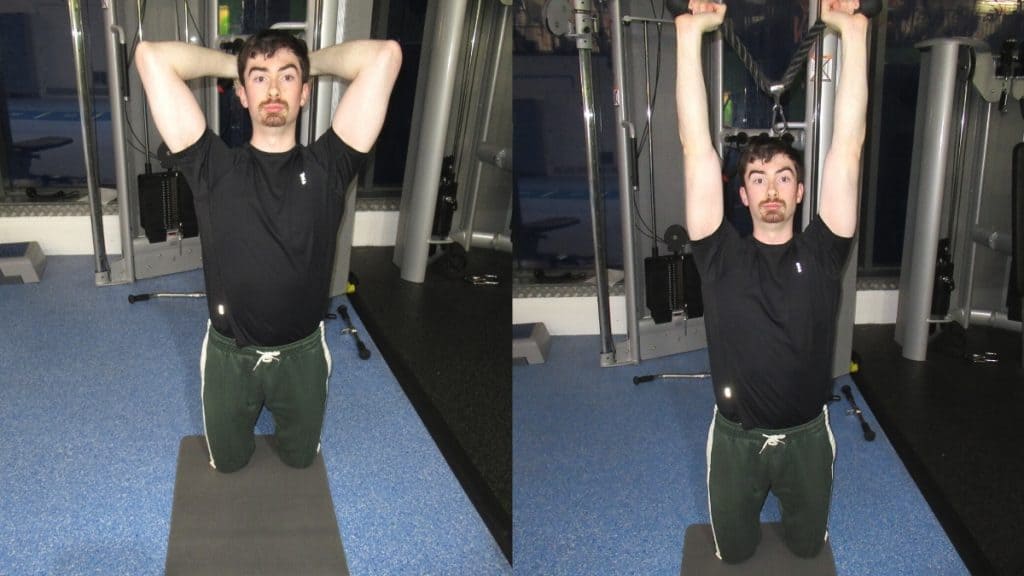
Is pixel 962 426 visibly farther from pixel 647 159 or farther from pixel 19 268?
pixel 19 268

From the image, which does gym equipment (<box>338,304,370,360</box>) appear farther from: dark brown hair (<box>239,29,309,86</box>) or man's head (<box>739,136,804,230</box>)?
man's head (<box>739,136,804,230</box>)

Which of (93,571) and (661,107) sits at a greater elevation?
(661,107)

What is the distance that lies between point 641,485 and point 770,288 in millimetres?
1239

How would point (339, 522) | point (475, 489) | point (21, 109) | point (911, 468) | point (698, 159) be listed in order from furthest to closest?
point (21, 109) → point (911, 468) → point (475, 489) → point (339, 522) → point (698, 159)

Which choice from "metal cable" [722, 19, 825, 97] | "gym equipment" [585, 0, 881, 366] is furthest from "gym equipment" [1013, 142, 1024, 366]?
"metal cable" [722, 19, 825, 97]

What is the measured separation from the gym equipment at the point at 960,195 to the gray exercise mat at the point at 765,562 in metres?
2.07

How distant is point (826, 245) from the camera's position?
7.86 feet

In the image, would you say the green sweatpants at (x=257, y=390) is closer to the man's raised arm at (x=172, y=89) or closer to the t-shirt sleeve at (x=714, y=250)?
the man's raised arm at (x=172, y=89)

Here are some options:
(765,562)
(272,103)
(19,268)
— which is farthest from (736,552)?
(19,268)

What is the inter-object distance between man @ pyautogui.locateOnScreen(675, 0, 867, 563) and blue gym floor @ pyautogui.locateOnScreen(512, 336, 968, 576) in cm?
46

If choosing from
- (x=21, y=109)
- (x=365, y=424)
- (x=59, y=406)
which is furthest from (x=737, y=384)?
(x=21, y=109)

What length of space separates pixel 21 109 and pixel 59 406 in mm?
8192

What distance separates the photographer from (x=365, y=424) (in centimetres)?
373

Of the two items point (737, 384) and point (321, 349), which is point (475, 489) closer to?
point (321, 349)
